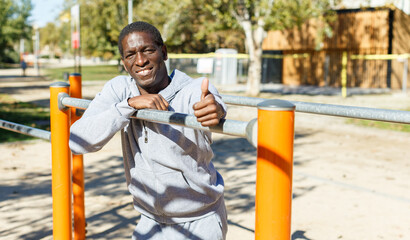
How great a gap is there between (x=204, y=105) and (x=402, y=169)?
206 inches

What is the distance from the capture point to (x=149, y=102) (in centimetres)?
167

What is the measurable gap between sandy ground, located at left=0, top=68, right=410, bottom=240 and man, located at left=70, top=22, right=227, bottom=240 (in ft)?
5.78

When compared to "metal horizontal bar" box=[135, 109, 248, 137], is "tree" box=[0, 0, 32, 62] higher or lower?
higher

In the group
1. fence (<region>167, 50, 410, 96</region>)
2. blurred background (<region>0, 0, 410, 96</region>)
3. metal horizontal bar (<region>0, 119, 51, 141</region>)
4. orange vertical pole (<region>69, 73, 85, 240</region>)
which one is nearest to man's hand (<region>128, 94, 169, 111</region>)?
metal horizontal bar (<region>0, 119, 51, 141</region>)

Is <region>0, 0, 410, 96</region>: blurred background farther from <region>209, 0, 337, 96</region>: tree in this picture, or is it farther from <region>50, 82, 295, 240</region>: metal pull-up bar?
<region>50, 82, 295, 240</region>: metal pull-up bar

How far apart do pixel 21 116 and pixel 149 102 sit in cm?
946

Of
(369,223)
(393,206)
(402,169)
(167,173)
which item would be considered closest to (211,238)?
(167,173)

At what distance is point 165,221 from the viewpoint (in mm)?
1919

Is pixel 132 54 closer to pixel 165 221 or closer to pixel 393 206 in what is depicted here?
pixel 165 221

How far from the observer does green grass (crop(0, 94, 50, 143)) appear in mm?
8031

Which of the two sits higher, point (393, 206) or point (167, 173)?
point (167, 173)

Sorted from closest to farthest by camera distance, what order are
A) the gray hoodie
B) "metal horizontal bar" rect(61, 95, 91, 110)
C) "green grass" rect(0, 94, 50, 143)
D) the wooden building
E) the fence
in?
the gray hoodie < "metal horizontal bar" rect(61, 95, 91, 110) < "green grass" rect(0, 94, 50, 143) < the fence < the wooden building

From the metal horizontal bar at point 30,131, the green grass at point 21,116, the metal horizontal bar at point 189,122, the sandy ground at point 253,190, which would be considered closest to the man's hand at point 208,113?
the metal horizontal bar at point 189,122

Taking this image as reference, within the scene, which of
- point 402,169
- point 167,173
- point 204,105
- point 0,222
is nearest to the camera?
point 204,105
